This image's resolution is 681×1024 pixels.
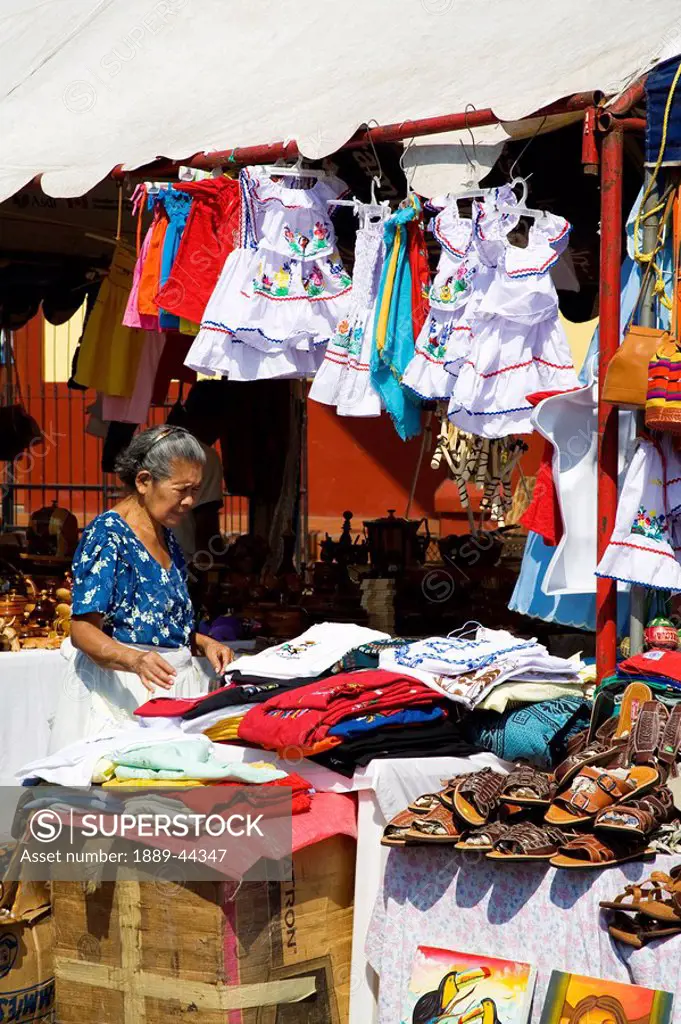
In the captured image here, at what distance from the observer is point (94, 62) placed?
240 inches

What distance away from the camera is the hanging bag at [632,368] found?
153 inches

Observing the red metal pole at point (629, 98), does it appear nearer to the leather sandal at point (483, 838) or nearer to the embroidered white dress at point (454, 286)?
the embroidered white dress at point (454, 286)

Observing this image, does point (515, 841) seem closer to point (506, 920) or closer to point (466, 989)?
point (506, 920)

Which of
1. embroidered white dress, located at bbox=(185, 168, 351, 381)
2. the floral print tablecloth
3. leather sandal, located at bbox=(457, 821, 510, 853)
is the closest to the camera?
the floral print tablecloth

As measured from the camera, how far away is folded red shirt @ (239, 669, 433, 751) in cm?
366

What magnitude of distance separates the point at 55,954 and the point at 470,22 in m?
3.45

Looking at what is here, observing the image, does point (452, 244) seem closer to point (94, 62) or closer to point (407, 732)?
point (407, 732)

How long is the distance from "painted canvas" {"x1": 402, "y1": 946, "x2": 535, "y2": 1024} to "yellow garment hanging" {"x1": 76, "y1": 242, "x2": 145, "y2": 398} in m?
4.31

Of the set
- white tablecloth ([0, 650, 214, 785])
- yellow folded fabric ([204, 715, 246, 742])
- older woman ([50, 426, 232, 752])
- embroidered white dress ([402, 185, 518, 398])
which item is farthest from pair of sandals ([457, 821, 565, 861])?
white tablecloth ([0, 650, 214, 785])

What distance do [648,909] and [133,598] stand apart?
2.09 metres

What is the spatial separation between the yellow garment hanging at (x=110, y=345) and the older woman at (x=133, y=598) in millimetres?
2411

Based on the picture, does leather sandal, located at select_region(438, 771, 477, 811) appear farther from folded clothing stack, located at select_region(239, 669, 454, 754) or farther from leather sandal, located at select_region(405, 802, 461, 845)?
folded clothing stack, located at select_region(239, 669, 454, 754)

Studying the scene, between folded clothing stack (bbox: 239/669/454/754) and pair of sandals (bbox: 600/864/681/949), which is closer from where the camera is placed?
pair of sandals (bbox: 600/864/681/949)

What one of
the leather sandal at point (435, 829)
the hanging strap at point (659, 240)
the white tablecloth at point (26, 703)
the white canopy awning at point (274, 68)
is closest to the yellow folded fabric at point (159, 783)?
the leather sandal at point (435, 829)
